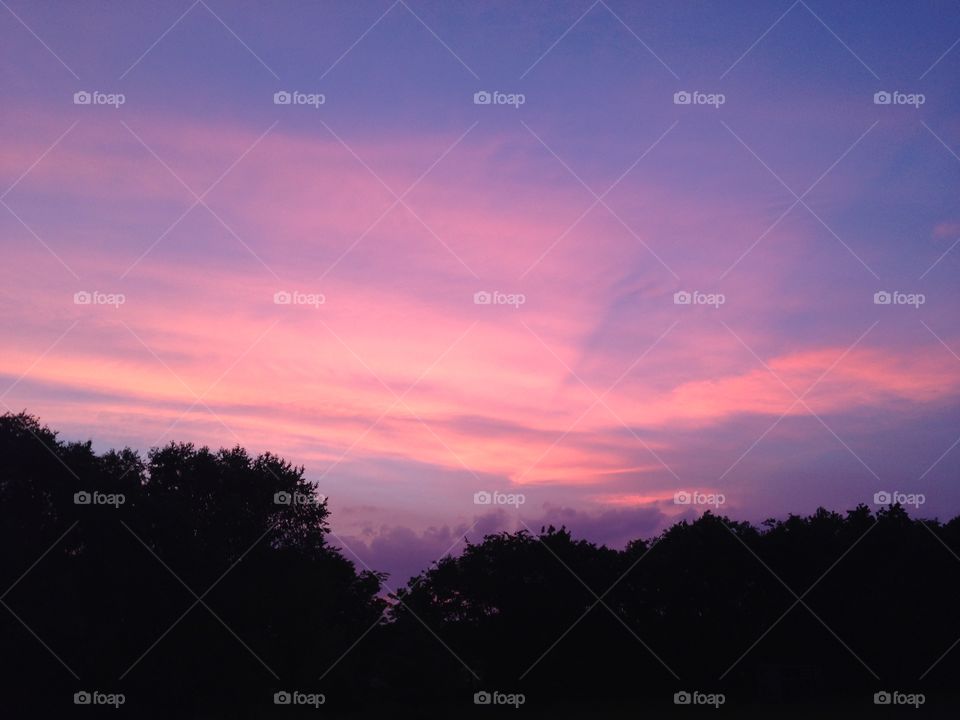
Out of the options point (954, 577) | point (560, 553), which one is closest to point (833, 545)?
point (954, 577)

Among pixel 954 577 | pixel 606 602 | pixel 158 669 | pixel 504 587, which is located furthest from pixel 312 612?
pixel 954 577

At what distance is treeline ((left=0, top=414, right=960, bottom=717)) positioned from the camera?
108 feet

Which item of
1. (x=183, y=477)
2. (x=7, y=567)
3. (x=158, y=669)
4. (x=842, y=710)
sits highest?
(x=183, y=477)

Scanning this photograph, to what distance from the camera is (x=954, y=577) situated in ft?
163

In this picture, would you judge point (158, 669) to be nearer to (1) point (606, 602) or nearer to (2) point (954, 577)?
(1) point (606, 602)

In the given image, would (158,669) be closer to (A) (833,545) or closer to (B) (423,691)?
(B) (423,691)

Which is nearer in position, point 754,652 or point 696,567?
point 754,652

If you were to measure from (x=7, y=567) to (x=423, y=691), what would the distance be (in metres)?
17.5

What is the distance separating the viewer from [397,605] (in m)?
43.0

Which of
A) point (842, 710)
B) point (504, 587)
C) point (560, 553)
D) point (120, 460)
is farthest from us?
point (560, 553)

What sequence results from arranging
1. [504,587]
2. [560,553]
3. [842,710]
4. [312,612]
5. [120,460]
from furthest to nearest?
1. [560,553]
2. [504,587]
3. [842,710]
4. [120,460]
5. [312,612]

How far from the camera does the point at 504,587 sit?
50.8 meters

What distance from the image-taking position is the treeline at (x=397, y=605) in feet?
108

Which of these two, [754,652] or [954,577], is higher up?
[954,577]
